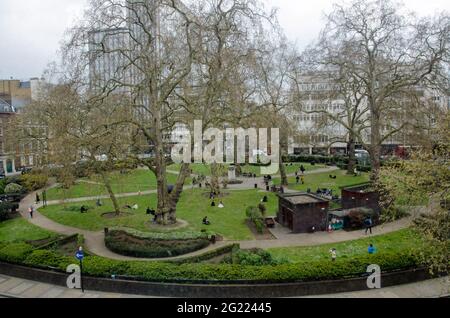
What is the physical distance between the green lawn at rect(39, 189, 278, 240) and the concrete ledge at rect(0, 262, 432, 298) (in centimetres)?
842

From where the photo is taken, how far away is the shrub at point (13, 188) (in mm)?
43678

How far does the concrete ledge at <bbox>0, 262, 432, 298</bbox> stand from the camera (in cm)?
1698

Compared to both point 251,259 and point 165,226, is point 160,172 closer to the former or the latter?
point 165,226

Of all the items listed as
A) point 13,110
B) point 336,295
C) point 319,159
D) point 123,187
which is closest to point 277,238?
point 336,295

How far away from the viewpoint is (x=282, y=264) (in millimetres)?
18250

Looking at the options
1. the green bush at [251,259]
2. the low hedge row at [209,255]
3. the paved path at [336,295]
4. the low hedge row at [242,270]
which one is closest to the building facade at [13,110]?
the paved path at [336,295]

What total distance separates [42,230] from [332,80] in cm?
3092

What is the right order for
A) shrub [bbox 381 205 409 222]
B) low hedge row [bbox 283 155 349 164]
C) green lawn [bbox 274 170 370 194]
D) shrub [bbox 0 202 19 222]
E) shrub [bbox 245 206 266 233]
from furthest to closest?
low hedge row [bbox 283 155 349 164], green lawn [bbox 274 170 370 194], shrub [bbox 0 202 19 222], shrub [bbox 245 206 266 233], shrub [bbox 381 205 409 222]

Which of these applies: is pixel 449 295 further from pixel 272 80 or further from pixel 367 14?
pixel 272 80

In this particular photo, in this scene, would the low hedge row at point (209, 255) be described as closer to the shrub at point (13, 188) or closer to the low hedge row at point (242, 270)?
the low hedge row at point (242, 270)

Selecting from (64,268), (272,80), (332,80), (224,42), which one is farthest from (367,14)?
(64,268)

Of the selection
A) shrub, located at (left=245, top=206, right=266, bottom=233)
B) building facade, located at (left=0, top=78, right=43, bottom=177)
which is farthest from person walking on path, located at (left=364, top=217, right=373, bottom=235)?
building facade, located at (left=0, top=78, right=43, bottom=177)

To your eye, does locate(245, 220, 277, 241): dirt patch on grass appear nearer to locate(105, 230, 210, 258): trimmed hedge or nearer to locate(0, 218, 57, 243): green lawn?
locate(105, 230, 210, 258): trimmed hedge

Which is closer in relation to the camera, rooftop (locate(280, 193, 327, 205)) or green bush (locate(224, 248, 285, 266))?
green bush (locate(224, 248, 285, 266))
